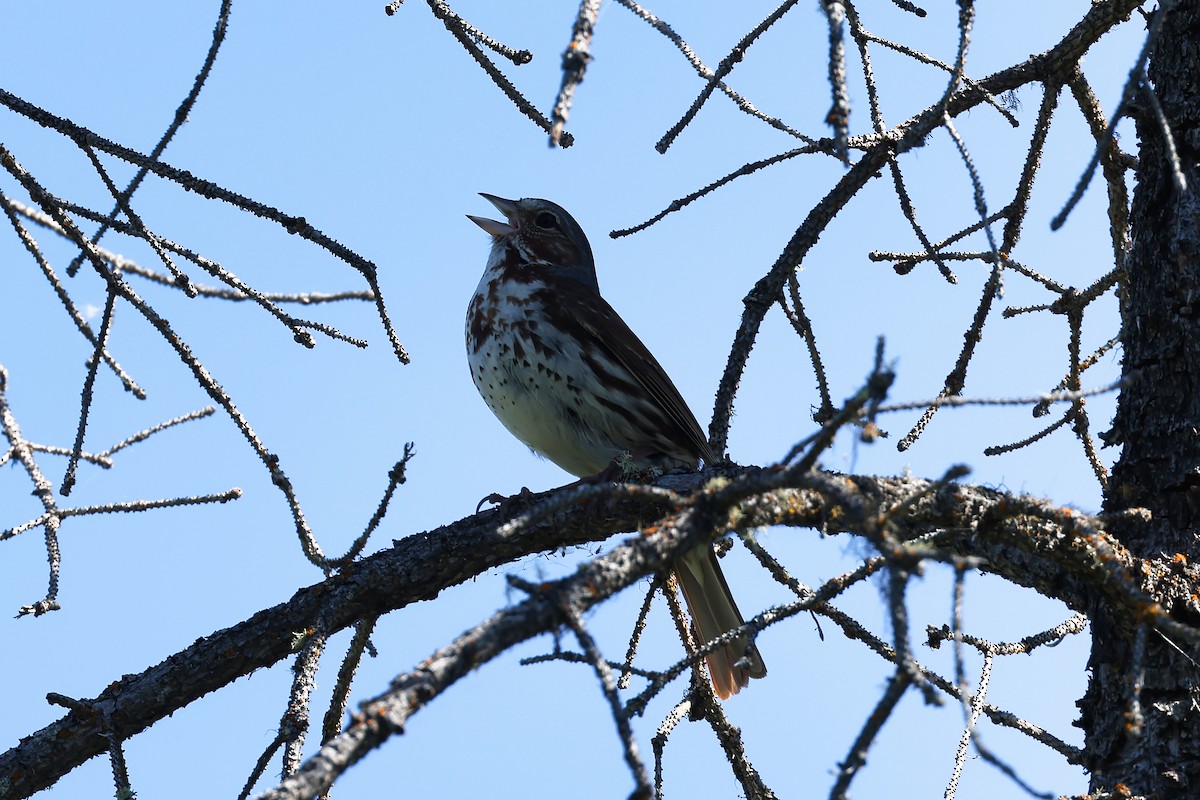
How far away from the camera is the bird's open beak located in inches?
235

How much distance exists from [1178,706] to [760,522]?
1078mm

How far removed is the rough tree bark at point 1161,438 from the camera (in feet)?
9.16

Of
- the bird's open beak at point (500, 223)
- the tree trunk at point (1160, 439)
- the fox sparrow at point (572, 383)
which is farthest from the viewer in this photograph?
the bird's open beak at point (500, 223)

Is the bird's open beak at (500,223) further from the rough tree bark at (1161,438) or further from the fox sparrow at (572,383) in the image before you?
the rough tree bark at (1161,438)

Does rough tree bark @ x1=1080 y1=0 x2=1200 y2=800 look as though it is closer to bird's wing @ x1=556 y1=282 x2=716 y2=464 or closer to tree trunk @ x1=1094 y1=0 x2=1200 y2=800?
tree trunk @ x1=1094 y1=0 x2=1200 y2=800

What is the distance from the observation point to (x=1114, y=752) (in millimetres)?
2828

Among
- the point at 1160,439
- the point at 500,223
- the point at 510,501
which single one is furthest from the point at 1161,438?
the point at 500,223

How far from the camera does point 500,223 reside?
602 cm

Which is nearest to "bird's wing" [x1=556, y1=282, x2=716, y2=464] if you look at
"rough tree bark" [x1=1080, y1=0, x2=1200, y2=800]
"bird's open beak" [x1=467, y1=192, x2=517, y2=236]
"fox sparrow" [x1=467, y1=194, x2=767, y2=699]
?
"fox sparrow" [x1=467, y1=194, x2=767, y2=699]

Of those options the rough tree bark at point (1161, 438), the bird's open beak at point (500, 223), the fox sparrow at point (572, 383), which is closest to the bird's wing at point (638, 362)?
the fox sparrow at point (572, 383)

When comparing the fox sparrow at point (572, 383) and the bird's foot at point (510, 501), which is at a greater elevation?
the fox sparrow at point (572, 383)

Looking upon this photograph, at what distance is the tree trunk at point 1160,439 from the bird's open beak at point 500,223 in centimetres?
317

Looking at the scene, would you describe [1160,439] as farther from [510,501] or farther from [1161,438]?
[510,501]

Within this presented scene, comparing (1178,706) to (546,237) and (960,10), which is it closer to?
(960,10)
